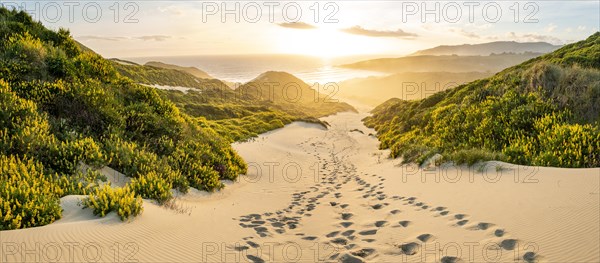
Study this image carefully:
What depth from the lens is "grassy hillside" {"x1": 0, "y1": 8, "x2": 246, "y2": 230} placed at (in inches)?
211

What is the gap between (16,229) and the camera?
4348 mm

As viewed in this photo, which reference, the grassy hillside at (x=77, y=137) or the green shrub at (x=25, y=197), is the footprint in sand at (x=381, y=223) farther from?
the green shrub at (x=25, y=197)

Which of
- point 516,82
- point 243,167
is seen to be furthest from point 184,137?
point 516,82

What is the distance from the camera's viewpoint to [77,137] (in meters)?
8.05

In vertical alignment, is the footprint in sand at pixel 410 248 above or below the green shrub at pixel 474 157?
below

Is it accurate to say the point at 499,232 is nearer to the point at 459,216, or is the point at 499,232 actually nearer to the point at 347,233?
the point at 459,216

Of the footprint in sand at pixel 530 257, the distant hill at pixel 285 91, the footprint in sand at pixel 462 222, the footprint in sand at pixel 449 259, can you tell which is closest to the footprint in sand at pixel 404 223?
the footprint in sand at pixel 462 222

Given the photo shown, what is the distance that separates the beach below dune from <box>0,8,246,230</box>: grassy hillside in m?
0.41

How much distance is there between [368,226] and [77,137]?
7153mm

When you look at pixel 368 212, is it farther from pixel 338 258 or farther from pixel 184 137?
pixel 184 137

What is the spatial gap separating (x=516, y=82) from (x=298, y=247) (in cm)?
1379

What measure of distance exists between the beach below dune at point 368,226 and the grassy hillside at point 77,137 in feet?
1.34

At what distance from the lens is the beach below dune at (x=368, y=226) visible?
419cm

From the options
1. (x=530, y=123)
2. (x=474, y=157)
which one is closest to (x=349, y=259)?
(x=474, y=157)
